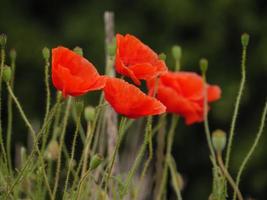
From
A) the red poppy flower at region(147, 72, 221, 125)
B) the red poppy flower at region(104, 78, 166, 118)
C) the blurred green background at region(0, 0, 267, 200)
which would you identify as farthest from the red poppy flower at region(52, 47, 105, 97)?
the blurred green background at region(0, 0, 267, 200)

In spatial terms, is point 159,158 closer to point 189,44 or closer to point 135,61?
point 135,61

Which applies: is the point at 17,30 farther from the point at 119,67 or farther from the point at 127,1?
the point at 119,67

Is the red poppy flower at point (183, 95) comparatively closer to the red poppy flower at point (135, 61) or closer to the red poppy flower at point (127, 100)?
the red poppy flower at point (135, 61)

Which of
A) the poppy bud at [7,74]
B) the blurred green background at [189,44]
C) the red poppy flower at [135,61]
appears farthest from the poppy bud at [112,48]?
the blurred green background at [189,44]

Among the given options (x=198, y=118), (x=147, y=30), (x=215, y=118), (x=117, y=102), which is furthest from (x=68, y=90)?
Answer: (x=147, y=30)

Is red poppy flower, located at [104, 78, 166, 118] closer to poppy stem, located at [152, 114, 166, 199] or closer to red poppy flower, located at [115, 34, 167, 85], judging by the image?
red poppy flower, located at [115, 34, 167, 85]

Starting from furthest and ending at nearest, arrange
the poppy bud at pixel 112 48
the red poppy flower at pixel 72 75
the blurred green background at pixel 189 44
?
the blurred green background at pixel 189 44
the poppy bud at pixel 112 48
the red poppy flower at pixel 72 75

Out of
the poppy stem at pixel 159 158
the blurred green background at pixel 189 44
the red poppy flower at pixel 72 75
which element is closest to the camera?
the red poppy flower at pixel 72 75

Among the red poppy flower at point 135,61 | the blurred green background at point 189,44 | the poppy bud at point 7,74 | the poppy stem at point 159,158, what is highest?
the red poppy flower at point 135,61
